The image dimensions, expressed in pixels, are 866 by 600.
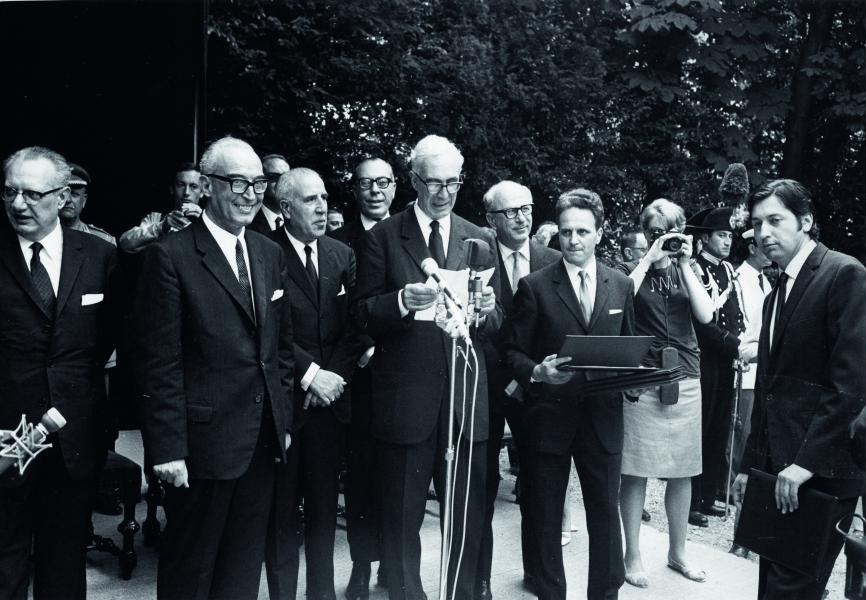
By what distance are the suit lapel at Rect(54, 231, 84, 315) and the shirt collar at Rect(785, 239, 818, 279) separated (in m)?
2.83

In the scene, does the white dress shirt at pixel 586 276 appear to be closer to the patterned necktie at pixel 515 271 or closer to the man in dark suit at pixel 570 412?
the man in dark suit at pixel 570 412

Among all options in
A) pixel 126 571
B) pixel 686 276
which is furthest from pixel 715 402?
pixel 126 571

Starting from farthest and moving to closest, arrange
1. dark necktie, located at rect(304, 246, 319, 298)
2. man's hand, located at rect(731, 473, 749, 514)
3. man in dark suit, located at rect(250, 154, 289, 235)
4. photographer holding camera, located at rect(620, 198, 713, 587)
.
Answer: man in dark suit, located at rect(250, 154, 289, 235) < photographer holding camera, located at rect(620, 198, 713, 587) < dark necktie, located at rect(304, 246, 319, 298) < man's hand, located at rect(731, 473, 749, 514)

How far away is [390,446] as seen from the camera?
3.81 m

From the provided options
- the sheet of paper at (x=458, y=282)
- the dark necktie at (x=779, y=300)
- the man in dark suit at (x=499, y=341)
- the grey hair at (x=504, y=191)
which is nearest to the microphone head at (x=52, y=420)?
the sheet of paper at (x=458, y=282)

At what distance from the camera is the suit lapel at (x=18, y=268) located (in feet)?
10.7

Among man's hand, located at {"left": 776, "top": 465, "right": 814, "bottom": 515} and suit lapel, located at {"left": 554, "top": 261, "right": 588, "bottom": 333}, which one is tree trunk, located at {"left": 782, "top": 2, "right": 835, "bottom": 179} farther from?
man's hand, located at {"left": 776, "top": 465, "right": 814, "bottom": 515}

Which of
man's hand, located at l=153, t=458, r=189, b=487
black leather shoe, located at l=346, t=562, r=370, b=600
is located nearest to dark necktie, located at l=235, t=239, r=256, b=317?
man's hand, located at l=153, t=458, r=189, b=487

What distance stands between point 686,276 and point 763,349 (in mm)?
1406

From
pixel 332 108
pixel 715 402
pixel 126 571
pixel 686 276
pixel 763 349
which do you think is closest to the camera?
pixel 763 349

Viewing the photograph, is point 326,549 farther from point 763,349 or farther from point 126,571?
point 763,349

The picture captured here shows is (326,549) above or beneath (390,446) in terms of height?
beneath

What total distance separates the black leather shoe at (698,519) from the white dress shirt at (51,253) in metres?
4.69

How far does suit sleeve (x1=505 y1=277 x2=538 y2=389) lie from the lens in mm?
4035
